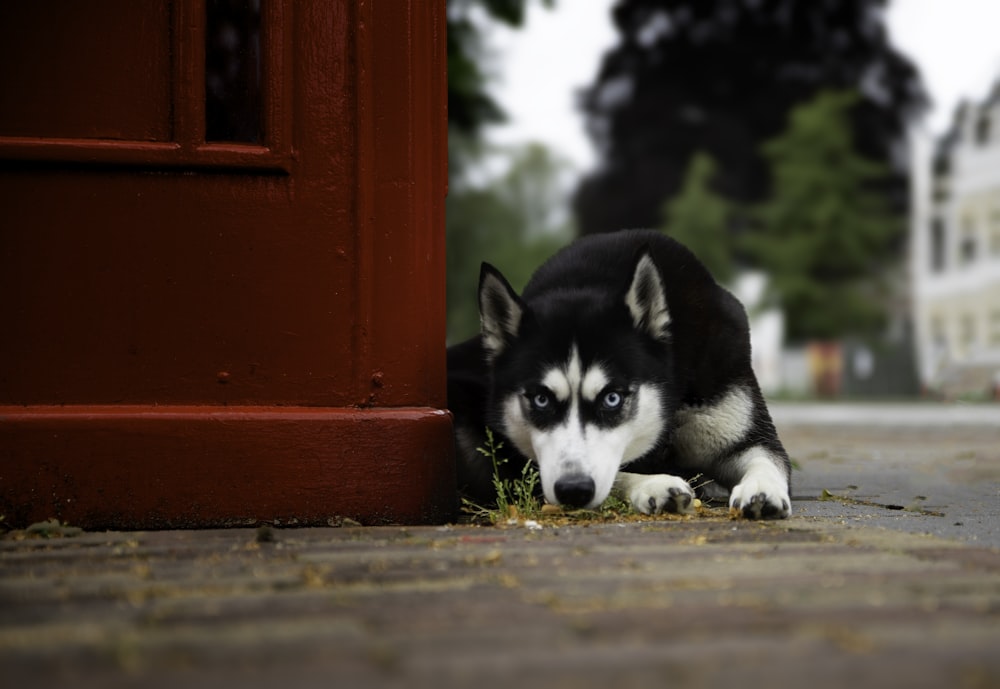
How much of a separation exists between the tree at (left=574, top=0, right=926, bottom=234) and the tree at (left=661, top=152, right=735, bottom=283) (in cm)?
27

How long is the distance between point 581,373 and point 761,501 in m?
0.78

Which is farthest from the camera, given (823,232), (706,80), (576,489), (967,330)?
(967,330)

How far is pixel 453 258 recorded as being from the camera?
31.3 metres

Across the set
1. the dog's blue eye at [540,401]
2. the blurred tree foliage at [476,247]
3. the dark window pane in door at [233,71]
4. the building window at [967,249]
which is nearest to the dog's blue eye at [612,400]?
the dog's blue eye at [540,401]

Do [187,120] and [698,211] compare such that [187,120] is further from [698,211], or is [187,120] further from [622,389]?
[698,211]

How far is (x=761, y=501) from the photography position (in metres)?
4.06

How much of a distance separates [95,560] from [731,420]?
8.23 ft

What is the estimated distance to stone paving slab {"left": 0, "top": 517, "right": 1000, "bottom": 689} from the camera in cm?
200

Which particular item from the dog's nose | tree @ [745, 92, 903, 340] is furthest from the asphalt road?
tree @ [745, 92, 903, 340]

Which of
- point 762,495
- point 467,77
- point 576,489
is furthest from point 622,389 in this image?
point 467,77

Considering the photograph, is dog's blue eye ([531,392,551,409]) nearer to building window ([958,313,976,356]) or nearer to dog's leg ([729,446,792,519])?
dog's leg ([729,446,792,519])

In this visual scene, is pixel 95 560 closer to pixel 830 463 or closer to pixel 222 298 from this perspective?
pixel 222 298

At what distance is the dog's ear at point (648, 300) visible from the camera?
14.7 ft

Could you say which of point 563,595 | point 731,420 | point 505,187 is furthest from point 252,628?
point 505,187
